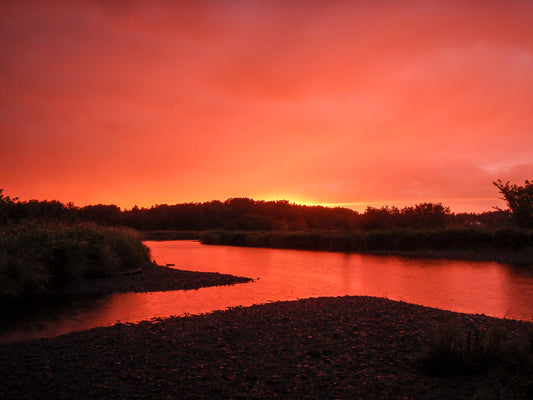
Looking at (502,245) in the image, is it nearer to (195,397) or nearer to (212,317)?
(212,317)

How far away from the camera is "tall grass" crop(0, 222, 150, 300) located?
1441 centimetres

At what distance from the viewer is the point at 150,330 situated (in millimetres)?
9133

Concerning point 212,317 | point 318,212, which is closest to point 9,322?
point 212,317

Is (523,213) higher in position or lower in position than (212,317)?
higher

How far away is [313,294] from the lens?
16.2m

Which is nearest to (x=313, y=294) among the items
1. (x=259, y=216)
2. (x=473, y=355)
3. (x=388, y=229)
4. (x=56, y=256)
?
(x=473, y=355)

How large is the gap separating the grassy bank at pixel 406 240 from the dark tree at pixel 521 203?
483 cm

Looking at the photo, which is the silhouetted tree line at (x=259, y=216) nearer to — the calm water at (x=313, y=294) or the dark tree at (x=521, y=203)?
the dark tree at (x=521, y=203)

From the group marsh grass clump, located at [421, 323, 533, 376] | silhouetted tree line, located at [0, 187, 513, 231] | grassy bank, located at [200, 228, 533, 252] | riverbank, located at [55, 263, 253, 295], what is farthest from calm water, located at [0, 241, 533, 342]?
silhouetted tree line, located at [0, 187, 513, 231]

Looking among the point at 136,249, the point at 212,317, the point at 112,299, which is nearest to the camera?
the point at 212,317

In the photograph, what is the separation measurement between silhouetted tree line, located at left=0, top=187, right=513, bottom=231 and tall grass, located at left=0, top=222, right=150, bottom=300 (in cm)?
1591

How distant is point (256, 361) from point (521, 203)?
38466 millimetres

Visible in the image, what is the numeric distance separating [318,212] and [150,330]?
98.3 m

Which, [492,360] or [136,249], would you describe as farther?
[136,249]
